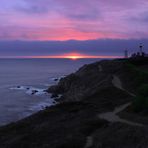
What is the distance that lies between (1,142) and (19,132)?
96.2 inches

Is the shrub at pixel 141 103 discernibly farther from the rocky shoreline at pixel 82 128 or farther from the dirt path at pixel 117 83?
the dirt path at pixel 117 83

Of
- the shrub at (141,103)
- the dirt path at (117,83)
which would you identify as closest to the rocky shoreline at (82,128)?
the shrub at (141,103)

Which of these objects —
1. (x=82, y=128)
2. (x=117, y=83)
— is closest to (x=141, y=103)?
(x=82, y=128)

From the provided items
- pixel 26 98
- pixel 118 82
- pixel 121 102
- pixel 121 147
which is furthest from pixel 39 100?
pixel 121 147

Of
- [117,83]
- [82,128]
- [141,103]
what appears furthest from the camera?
[117,83]

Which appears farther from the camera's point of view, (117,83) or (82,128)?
(117,83)

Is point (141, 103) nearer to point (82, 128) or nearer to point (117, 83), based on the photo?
point (82, 128)

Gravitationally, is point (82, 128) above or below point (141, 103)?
below

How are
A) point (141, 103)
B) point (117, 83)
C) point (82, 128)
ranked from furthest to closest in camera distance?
point (117, 83), point (141, 103), point (82, 128)

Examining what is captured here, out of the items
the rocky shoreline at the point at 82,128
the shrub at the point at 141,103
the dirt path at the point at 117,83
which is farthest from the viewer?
the dirt path at the point at 117,83

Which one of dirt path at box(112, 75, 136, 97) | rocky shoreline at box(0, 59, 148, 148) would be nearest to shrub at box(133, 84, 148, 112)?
rocky shoreline at box(0, 59, 148, 148)

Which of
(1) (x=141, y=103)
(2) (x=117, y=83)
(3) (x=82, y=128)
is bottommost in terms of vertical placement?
(3) (x=82, y=128)

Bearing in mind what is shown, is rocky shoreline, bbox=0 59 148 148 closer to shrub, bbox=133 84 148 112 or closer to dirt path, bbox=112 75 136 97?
shrub, bbox=133 84 148 112

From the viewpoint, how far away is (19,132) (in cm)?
3312
